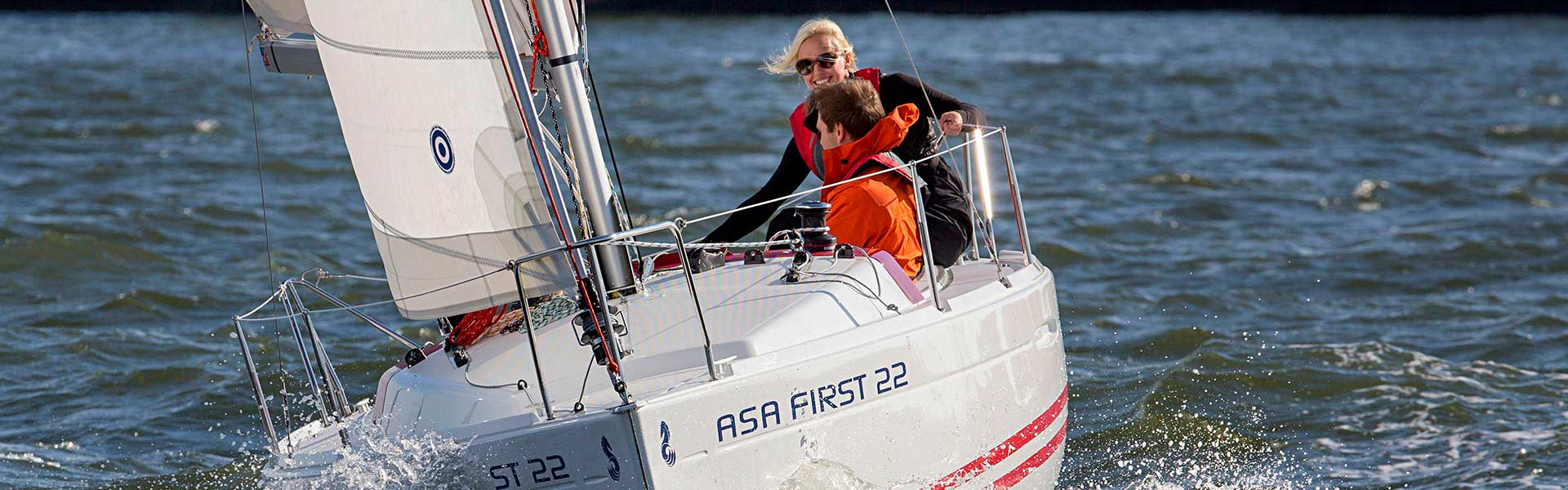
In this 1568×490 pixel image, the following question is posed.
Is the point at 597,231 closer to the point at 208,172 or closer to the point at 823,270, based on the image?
the point at 823,270

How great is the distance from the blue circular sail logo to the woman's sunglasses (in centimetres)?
140

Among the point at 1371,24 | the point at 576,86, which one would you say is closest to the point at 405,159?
the point at 576,86

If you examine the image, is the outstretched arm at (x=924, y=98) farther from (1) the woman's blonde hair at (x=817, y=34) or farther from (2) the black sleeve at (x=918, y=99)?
(1) the woman's blonde hair at (x=817, y=34)

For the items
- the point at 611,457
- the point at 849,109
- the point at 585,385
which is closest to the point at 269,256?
the point at 585,385

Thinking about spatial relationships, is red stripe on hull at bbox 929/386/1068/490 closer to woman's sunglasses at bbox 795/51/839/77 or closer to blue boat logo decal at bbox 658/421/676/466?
blue boat logo decal at bbox 658/421/676/466

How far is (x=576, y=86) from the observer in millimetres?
3768

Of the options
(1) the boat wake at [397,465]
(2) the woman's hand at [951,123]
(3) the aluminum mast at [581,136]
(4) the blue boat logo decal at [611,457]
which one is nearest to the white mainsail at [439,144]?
(3) the aluminum mast at [581,136]

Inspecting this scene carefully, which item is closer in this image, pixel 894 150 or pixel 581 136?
pixel 581 136

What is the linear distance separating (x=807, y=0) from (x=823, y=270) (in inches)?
1314

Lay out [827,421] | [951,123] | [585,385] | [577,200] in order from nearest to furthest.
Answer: [585,385] < [827,421] < [577,200] < [951,123]

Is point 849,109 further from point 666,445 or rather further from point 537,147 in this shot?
point 666,445

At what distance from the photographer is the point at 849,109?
4.30 meters

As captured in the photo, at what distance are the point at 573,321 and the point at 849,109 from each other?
45.5 inches

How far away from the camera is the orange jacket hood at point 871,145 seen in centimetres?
424
